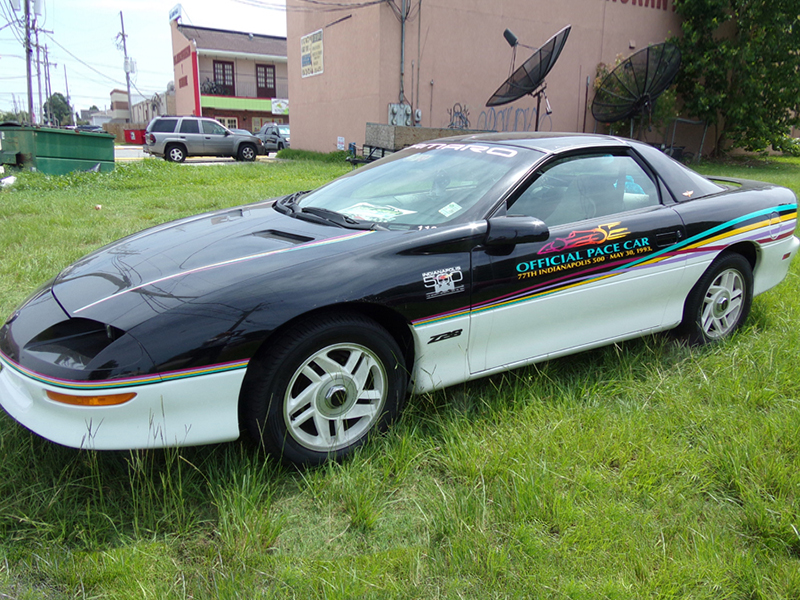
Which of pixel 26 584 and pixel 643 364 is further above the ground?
pixel 643 364

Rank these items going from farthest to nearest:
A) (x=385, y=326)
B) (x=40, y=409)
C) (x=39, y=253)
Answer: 1. (x=39, y=253)
2. (x=385, y=326)
3. (x=40, y=409)

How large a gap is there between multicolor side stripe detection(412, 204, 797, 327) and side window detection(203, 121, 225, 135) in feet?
66.0

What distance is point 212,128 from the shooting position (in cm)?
2095

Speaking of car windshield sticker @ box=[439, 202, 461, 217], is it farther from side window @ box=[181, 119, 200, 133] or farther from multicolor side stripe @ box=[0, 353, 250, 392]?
side window @ box=[181, 119, 200, 133]

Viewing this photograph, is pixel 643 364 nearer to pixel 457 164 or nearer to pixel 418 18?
pixel 457 164

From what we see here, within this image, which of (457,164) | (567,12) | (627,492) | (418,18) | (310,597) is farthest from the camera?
(567,12)

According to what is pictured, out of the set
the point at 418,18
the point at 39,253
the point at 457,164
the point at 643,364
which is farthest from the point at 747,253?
the point at 418,18

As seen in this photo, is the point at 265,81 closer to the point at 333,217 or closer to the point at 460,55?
the point at 460,55

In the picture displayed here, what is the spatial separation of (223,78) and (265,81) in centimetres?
285

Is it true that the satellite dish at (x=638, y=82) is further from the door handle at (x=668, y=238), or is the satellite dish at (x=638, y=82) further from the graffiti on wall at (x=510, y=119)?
the door handle at (x=668, y=238)

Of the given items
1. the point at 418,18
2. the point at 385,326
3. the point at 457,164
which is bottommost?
the point at 385,326

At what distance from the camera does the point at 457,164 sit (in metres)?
3.17

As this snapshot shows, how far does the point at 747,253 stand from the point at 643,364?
1.17 m

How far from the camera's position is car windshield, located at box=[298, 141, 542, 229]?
2.78m
